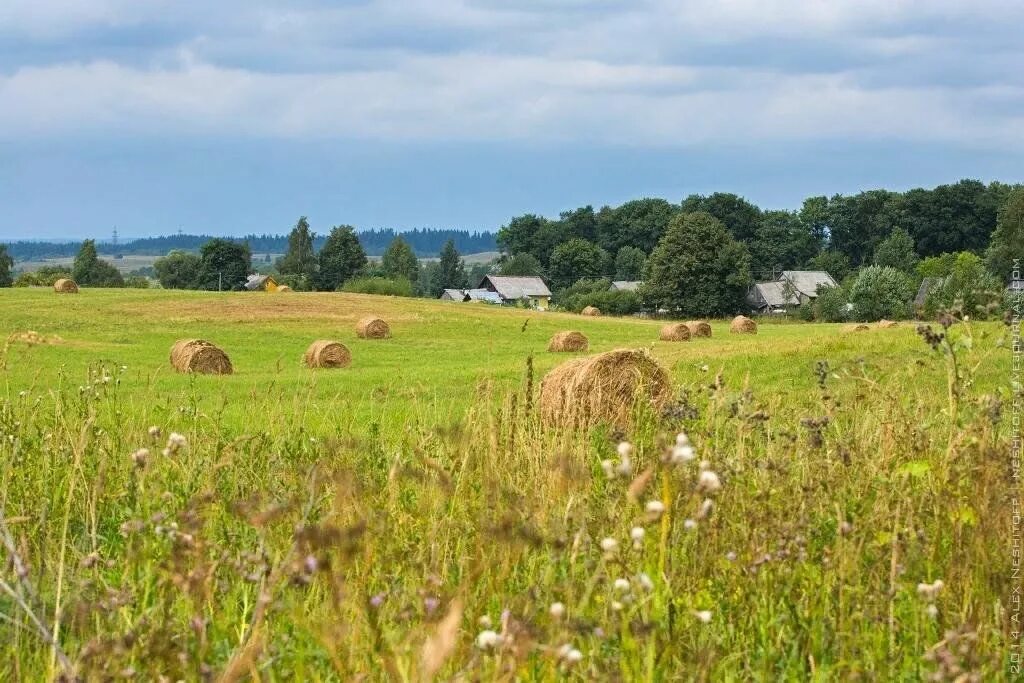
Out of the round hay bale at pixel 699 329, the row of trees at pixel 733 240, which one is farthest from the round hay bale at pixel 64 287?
the row of trees at pixel 733 240

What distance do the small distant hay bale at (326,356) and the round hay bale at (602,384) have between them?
17.6m

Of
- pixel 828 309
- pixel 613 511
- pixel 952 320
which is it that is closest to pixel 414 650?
pixel 613 511

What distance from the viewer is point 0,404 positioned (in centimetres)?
927

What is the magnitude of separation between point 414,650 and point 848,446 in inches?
168

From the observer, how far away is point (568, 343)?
41.2m

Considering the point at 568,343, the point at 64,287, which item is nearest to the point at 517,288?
the point at 64,287

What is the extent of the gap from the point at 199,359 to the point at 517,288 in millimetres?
110570

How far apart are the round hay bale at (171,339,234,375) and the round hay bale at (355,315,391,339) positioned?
15.8 meters

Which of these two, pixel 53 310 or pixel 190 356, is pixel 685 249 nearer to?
pixel 53 310

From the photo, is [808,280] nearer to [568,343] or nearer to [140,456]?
[568,343]

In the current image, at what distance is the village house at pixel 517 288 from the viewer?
140m

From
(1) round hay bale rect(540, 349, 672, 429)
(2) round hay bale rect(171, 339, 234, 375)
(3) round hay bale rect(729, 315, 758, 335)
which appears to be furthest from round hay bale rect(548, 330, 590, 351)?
(1) round hay bale rect(540, 349, 672, 429)

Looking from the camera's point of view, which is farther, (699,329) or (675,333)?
(699,329)

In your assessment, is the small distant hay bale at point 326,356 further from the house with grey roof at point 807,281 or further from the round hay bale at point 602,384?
the house with grey roof at point 807,281
